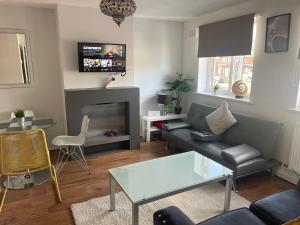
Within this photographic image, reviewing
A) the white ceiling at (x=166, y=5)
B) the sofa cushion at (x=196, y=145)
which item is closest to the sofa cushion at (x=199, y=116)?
the sofa cushion at (x=196, y=145)

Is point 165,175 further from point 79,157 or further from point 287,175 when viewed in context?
point 79,157

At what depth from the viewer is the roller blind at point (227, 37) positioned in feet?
10.9

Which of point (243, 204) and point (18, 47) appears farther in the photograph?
point (18, 47)

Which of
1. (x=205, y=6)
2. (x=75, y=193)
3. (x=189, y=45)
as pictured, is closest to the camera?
(x=75, y=193)

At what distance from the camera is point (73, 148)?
→ 11.8ft

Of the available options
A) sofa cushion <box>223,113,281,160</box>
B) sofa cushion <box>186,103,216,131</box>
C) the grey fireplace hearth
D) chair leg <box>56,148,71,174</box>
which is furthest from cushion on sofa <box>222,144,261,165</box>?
chair leg <box>56,148,71,174</box>

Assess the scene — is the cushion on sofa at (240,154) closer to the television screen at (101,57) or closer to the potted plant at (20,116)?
the television screen at (101,57)

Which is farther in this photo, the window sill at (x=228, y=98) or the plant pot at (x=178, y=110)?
the plant pot at (x=178, y=110)

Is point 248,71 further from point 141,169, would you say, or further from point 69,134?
point 69,134

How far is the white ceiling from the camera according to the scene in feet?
10.5

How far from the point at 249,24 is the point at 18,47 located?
3496 mm

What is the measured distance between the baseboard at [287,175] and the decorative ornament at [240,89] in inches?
47.5

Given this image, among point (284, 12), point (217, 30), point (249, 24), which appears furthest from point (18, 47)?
point (284, 12)

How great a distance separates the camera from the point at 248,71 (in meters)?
3.62
